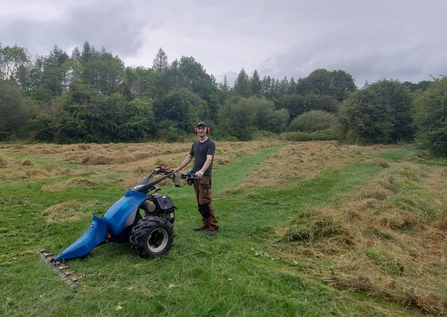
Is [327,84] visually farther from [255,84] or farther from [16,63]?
[16,63]

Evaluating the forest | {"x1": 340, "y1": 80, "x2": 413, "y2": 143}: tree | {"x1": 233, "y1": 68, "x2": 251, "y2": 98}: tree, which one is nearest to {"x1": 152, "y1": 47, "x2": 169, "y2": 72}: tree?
the forest

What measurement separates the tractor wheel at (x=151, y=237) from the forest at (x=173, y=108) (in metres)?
18.2

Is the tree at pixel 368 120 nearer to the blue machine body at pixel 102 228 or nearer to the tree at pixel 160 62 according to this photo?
the blue machine body at pixel 102 228

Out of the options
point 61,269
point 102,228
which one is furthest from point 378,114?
point 61,269

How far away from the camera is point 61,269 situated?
354cm

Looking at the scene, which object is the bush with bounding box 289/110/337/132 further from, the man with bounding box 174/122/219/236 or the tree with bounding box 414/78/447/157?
Answer: the man with bounding box 174/122/219/236

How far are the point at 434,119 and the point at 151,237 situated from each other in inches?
768

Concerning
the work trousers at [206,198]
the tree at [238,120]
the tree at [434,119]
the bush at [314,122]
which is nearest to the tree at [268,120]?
the bush at [314,122]

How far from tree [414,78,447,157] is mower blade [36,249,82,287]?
760 inches

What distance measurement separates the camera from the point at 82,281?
3266mm

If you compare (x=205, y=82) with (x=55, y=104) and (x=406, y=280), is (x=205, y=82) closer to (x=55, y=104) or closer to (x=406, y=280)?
(x=55, y=104)

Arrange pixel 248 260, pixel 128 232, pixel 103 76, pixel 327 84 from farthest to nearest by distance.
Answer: pixel 327 84 → pixel 103 76 → pixel 128 232 → pixel 248 260

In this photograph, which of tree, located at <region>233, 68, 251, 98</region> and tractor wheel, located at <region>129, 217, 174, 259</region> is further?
tree, located at <region>233, 68, 251, 98</region>

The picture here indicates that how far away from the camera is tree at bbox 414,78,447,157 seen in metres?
17.0
